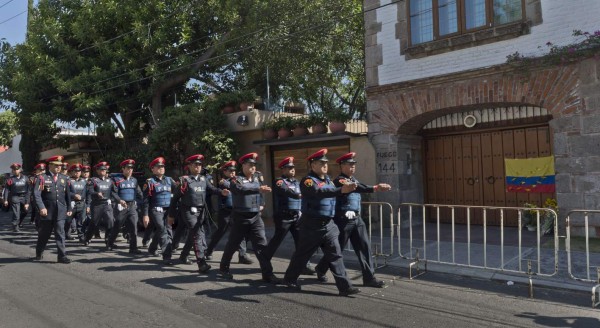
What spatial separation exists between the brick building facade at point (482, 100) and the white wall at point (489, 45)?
0.02 m

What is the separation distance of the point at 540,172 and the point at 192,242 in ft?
23.4

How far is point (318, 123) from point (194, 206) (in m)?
5.78

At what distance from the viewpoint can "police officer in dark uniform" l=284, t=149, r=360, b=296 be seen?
5664mm

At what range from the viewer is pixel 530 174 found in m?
10.1

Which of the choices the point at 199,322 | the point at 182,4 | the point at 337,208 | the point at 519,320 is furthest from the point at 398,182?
the point at 182,4

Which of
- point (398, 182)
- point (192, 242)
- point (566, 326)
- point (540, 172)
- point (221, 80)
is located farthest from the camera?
point (221, 80)

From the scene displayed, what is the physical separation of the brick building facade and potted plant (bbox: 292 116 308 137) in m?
2.05

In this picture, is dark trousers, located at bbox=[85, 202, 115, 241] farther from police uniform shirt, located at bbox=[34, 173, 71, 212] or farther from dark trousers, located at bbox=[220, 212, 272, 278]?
dark trousers, located at bbox=[220, 212, 272, 278]

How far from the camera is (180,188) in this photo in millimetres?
7551

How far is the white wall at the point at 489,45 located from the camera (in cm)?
866

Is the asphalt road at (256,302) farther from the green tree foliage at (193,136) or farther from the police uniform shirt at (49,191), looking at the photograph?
the green tree foliage at (193,136)

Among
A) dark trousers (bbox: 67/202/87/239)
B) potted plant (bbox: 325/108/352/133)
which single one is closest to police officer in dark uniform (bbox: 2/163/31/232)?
dark trousers (bbox: 67/202/87/239)

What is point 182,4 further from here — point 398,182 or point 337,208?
point 337,208

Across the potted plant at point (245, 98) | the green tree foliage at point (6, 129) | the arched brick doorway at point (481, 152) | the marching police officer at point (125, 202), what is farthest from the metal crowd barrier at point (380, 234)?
the green tree foliage at point (6, 129)
